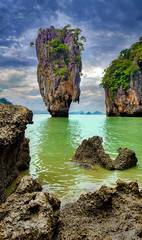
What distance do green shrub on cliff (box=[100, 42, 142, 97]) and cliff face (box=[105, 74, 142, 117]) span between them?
1.25 meters

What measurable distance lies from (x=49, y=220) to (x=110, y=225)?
84 centimetres

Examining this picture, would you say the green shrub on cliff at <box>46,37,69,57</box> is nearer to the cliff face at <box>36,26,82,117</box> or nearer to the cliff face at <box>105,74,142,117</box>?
the cliff face at <box>36,26,82,117</box>

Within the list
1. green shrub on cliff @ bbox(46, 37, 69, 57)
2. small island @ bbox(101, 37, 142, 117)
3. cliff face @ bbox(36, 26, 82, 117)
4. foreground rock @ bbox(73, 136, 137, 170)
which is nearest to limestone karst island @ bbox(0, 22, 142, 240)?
foreground rock @ bbox(73, 136, 137, 170)

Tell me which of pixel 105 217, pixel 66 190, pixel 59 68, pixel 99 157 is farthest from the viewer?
pixel 59 68

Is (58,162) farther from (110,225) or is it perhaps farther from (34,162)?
(110,225)

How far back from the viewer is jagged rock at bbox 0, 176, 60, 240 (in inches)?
54.7

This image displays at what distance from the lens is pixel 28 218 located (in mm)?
1561

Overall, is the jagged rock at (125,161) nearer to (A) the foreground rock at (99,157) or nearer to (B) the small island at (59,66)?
(A) the foreground rock at (99,157)

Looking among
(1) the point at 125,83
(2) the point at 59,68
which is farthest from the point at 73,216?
(2) the point at 59,68

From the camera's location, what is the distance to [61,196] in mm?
3137

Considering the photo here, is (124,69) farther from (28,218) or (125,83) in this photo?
(28,218)

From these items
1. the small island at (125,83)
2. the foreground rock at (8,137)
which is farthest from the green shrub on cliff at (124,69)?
the foreground rock at (8,137)

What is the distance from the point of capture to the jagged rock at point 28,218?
54.7 inches

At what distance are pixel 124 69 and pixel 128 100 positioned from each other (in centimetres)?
855
